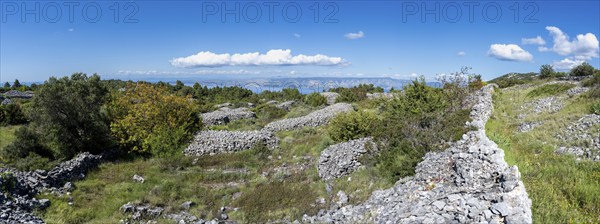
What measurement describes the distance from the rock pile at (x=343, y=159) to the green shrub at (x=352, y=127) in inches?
61.0

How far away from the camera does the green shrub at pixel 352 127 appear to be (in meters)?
17.0

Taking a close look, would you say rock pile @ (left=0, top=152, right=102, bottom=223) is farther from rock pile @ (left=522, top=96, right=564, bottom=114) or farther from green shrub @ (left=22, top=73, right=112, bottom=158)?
rock pile @ (left=522, top=96, right=564, bottom=114)

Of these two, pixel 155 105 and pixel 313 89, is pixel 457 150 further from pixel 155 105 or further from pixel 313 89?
pixel 313 89

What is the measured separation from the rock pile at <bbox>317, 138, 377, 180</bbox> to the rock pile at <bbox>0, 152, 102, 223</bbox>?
399 inches

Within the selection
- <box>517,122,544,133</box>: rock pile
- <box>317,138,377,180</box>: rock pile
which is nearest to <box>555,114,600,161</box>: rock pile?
<box>517,122,544,133</box>: rock pile

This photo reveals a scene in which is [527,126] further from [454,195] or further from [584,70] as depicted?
[584,70]

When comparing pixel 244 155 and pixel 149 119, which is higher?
pixel 149 119

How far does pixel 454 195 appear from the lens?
665cm

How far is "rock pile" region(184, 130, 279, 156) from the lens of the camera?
19812mm

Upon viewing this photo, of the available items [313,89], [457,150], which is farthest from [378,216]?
[313,89]

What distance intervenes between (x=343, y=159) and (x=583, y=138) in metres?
9.72

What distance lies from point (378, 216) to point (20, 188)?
41.3 ft

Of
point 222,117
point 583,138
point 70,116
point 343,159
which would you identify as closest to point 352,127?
point 343,159

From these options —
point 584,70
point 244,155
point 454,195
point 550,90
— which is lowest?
point 244,155
